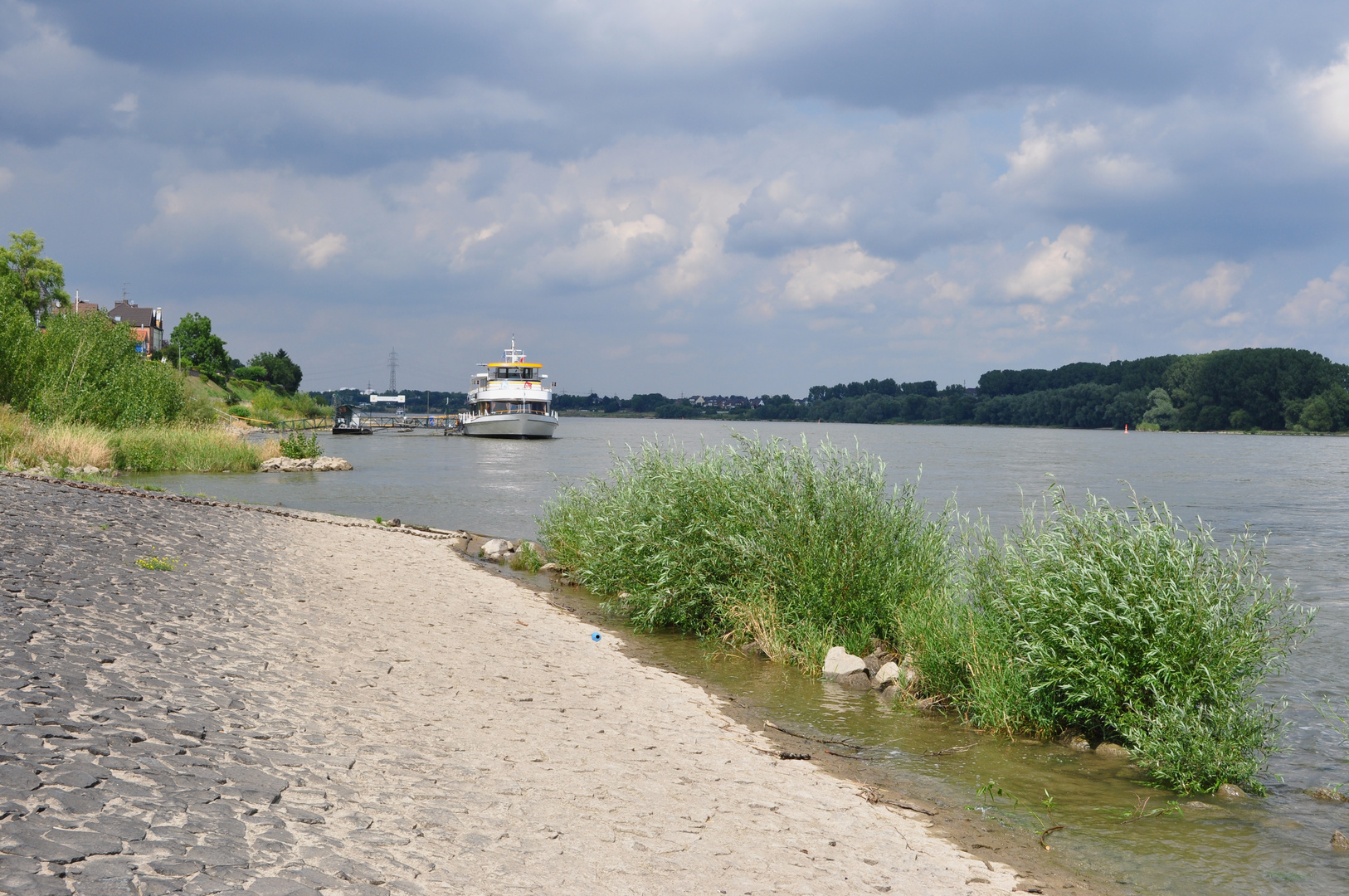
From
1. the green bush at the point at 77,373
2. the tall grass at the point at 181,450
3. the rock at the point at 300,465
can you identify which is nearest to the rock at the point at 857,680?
the tall grass at the point at 181,450

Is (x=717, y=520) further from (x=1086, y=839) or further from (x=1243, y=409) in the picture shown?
(x=1243, y=409)

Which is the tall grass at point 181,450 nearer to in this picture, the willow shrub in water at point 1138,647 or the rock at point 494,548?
the rock at point 494,548

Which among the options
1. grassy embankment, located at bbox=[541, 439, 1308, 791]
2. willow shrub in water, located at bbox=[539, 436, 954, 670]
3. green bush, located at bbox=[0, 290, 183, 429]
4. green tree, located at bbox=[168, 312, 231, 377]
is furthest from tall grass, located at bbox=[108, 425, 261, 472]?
green tree, located at bbox=[168, 312, 231, 377]

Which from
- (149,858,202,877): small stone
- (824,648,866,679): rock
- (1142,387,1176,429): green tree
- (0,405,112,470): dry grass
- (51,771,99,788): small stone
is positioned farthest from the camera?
(1142,387,1176,429): green tree

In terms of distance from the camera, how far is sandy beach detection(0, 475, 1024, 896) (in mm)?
4758

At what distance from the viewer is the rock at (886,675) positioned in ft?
36.8

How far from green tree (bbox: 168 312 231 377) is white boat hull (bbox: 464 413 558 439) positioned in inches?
1827

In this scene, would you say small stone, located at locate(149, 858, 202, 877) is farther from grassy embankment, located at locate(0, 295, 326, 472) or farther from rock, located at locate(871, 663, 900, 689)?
grassy embankment, located at locate(0, 295, 326, 472)

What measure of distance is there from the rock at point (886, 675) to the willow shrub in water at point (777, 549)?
31.4 inches

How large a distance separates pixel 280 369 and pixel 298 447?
108105mm

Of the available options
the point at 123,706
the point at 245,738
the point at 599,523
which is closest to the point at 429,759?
the point at 245,738

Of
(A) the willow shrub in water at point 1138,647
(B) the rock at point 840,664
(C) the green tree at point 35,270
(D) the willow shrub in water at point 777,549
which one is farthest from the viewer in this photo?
(C) the green tree at point 35,270

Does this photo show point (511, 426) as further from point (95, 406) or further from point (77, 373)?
point (77, 373)

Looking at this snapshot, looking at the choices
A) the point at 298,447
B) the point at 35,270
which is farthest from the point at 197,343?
the point at 298,447
